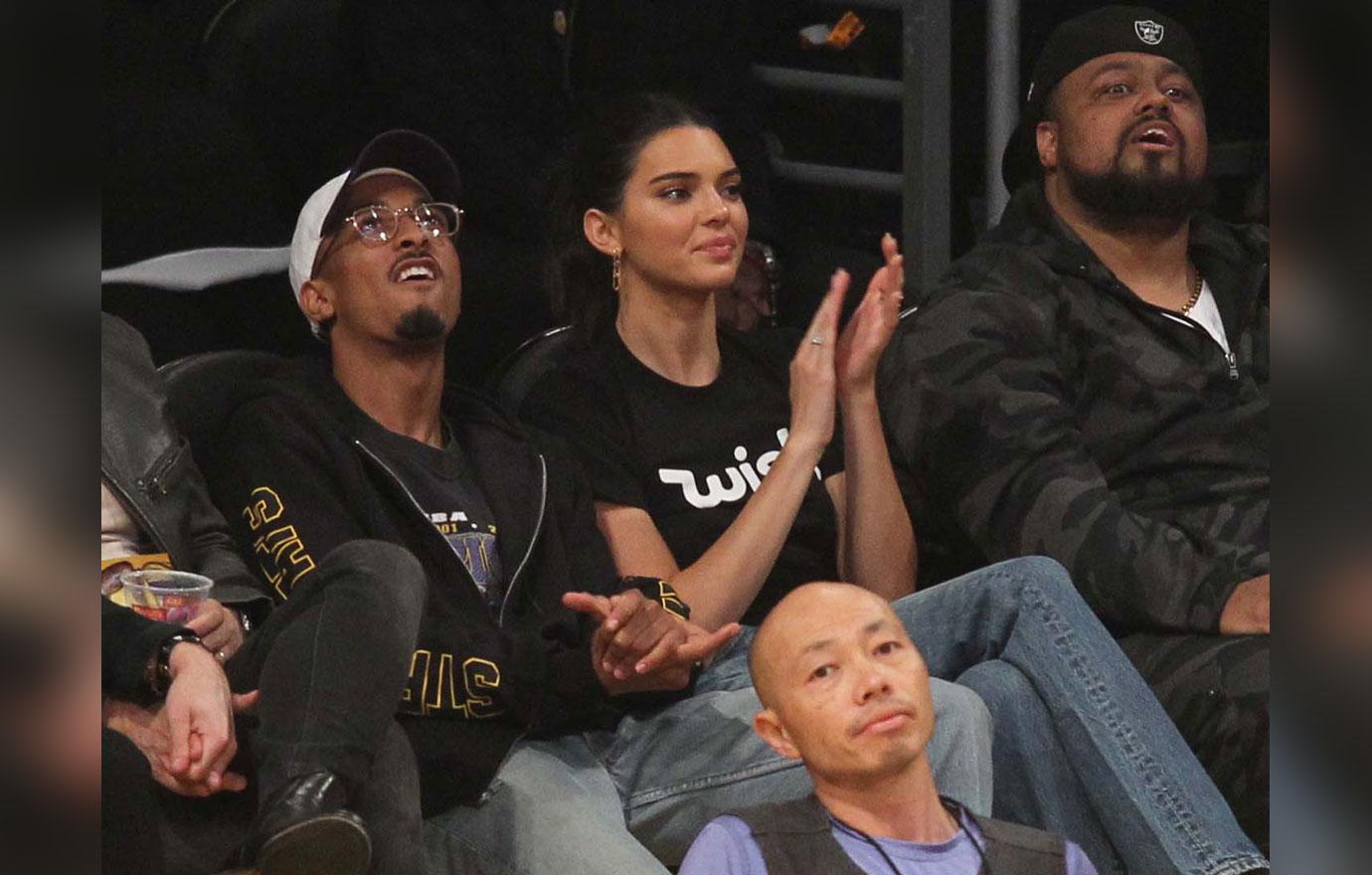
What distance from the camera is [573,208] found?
274 centimetres

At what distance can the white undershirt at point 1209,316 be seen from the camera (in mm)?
2678

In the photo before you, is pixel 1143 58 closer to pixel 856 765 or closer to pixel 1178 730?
pixel 1178 730

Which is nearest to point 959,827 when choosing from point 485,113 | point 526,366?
point 526,366

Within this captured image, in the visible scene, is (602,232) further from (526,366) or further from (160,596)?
(160,596)

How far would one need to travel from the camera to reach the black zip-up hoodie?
6.80 ft

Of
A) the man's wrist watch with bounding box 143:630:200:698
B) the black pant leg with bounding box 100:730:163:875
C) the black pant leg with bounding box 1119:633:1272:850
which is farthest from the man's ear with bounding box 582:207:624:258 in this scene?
the black pant leg with bounding box 100:730:163:875

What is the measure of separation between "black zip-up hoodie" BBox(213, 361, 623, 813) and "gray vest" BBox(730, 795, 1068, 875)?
0.37 m

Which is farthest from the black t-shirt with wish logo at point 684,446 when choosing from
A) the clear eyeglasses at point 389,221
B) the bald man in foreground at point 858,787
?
the bald man in foreground at point 858,787

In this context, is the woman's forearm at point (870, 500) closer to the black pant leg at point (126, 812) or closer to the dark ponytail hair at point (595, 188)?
the dark ponytail hair at point (595, 188)

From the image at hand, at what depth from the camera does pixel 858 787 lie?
1826 mm

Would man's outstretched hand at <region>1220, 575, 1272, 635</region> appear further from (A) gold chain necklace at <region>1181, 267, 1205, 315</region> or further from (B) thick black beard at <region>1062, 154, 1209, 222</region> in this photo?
(B) thick black beard at <region>1062, 154, 1209, 222</region>

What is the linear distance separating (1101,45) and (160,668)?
5.29ft

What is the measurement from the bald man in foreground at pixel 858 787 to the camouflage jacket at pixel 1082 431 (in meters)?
0.59
